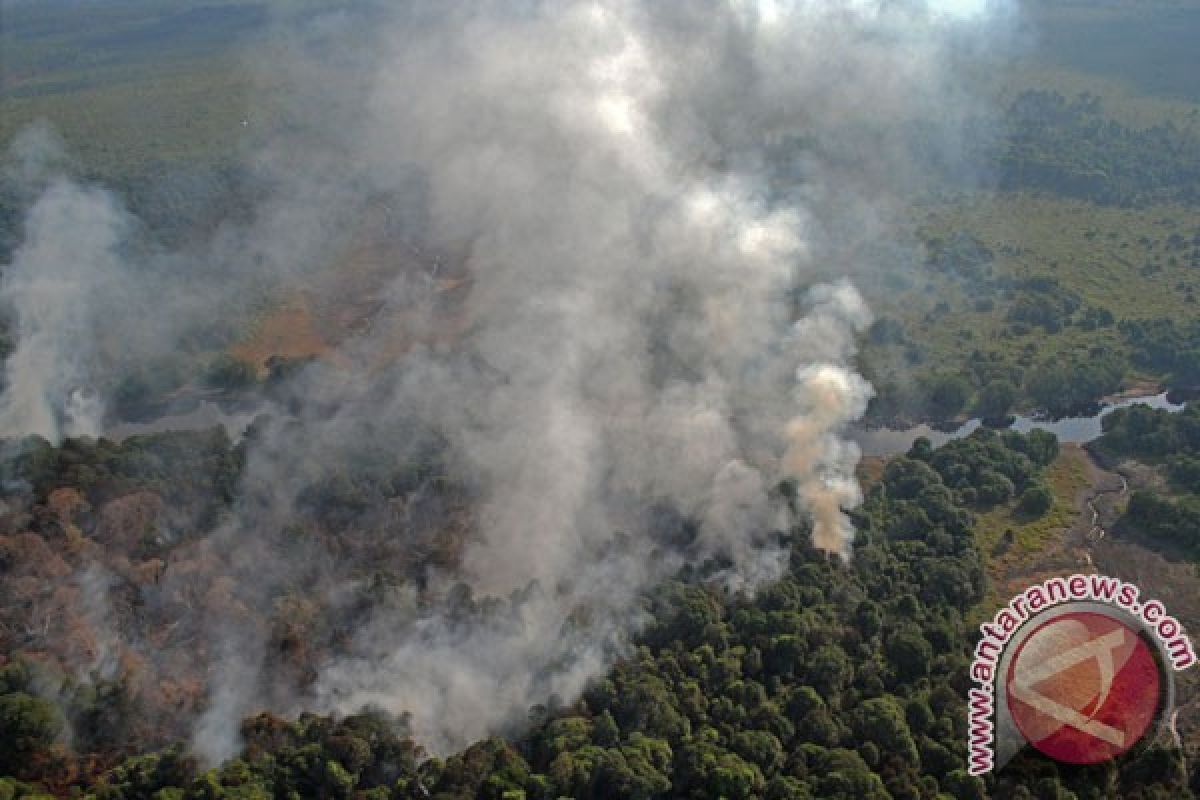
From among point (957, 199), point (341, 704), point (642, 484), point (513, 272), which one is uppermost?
point (957, 199)

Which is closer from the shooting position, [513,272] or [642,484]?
[642,484]

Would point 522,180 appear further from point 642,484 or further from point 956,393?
point 956,393

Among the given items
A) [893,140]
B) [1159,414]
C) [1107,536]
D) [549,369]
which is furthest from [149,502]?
[893,140]

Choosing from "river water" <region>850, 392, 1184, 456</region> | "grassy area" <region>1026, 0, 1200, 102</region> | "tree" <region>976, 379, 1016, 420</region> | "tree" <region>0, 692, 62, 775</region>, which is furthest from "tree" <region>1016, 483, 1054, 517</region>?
"grassy area" <region>1026, 0, 1200, 102</region>
